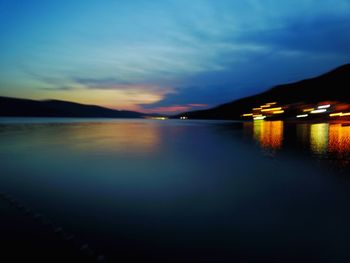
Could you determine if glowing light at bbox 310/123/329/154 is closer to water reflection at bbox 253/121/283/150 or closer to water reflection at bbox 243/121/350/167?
water reflection at bbox 243/121/350/167

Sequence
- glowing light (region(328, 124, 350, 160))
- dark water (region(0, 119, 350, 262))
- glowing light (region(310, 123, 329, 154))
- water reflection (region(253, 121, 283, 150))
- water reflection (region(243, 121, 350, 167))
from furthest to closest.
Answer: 1. water reflection (region(253, 121, 283, 150))
2. glowing light (region(310, 123, 329, 154))
3. glowing light (region(328, 124, 350, 160))
4. water reflection (region(243, 121, 350, 167))
5. dark water (region(0, 119, 350, 262))

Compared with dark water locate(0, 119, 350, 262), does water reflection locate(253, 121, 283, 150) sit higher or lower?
lower

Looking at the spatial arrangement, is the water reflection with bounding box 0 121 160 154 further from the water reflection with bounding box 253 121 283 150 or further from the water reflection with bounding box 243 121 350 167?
the water reflection with bounding box 243 121 350 167

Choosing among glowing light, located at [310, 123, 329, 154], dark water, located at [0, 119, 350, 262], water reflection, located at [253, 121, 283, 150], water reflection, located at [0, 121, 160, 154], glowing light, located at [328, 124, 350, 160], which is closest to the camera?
dark water, located at [0, 119, 350, 262]

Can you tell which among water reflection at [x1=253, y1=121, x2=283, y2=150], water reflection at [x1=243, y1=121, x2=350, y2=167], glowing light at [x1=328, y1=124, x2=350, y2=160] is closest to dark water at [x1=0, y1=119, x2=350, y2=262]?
water reflection at [x1=243, y1=121, x2=350, y2=167]

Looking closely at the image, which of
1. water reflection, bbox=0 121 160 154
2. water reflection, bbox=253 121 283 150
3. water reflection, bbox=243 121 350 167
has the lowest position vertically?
water reflection, bbox=0 121 160 154

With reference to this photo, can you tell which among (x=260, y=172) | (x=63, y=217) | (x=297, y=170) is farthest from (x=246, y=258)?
(x=297, y=170)

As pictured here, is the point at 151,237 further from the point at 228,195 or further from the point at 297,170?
the point at 297,170

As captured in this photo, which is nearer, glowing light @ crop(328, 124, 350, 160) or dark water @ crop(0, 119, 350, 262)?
dark water @ crop(0, 119, 350, 262)

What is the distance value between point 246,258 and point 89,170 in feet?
45.6

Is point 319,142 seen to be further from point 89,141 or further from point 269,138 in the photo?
point 89,141

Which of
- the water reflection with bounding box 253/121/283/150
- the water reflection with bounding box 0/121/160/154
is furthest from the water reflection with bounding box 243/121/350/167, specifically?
the water reflection with bounding box 0/121/160/154

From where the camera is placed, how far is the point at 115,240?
293 inches

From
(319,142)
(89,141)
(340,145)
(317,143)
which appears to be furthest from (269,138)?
(89,141)
